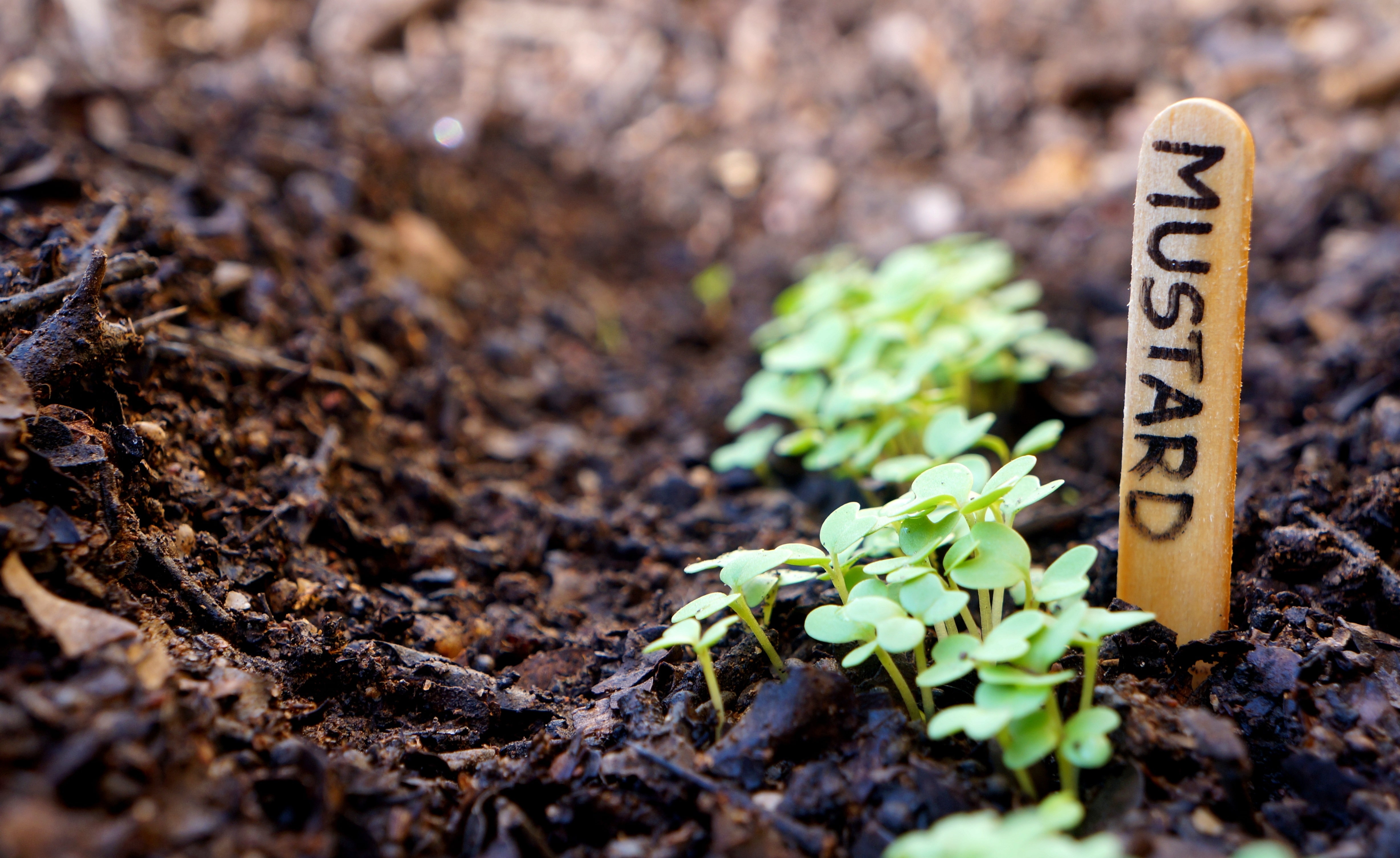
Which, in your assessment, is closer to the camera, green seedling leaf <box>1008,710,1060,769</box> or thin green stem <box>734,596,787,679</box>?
green seedling leaf <box>1008,710,1060,769</box>

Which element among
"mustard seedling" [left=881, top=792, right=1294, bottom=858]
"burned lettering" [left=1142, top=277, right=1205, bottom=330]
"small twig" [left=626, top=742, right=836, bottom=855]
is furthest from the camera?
"burned lettering" [left=1142, top=277, right=1205, bottom=330]

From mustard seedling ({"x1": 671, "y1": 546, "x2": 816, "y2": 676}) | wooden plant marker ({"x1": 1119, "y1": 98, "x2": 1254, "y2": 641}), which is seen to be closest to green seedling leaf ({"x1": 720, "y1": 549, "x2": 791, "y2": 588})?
mustard seedling ({"x1": 671, "y1": 546, "x2": 816, "y2": 676})

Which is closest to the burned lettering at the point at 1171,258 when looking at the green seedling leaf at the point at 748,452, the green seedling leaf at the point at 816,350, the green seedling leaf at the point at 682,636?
the green seedling leaf at the point at 682,636

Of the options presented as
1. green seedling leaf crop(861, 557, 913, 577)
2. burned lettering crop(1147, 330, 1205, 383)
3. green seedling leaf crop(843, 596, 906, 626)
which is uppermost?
burned lettering crop(1147, 330, 1205, 383)

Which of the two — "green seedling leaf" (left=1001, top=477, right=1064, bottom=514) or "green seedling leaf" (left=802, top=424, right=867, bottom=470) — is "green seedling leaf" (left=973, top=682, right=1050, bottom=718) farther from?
"green seedling leaf" (left=802, top=424, right=867, bottom=470)

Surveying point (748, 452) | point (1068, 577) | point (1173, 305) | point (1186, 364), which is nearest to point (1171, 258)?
point (1173, 305)
